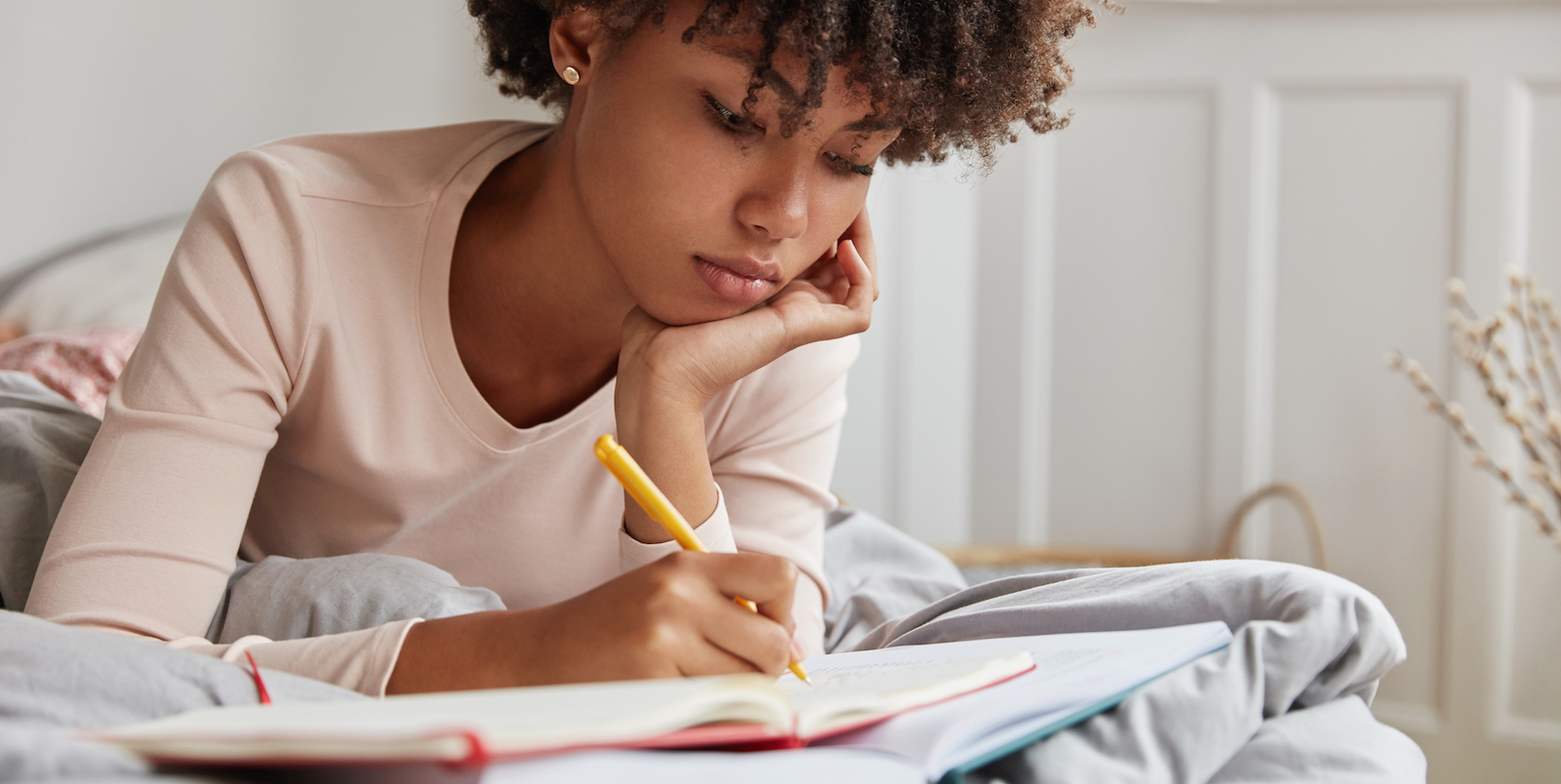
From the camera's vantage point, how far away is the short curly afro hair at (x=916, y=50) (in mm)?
720

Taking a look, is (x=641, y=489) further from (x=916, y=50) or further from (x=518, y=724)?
(x=916, y=50)

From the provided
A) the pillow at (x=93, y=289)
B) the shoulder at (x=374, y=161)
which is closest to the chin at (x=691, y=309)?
the shoulder at (x=374, y=161)

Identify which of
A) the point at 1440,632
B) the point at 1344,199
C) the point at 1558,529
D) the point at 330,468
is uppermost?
the point at 1344,199

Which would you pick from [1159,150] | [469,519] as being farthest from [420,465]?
[1159,150]

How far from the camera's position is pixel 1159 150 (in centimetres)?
219

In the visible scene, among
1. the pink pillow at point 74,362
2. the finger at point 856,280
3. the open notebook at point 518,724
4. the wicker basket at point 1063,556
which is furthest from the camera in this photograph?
the wicker basket at point 1063,556

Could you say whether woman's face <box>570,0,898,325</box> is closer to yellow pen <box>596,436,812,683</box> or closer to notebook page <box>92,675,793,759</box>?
yellow pen <box>596,436,812,683</box>

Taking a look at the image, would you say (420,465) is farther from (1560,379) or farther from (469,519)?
(1560,379)

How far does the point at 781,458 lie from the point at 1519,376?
4.61 ft

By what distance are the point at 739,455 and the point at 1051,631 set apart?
0.39 metres

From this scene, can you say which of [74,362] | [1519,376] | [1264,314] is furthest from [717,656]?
[1264,314]

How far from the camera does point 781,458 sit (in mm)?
1020

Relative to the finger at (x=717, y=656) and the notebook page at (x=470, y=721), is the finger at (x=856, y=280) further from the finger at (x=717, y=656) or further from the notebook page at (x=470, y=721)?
the notebook page at (x=470, y=721)

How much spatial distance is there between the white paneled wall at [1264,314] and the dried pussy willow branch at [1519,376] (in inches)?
2.3
